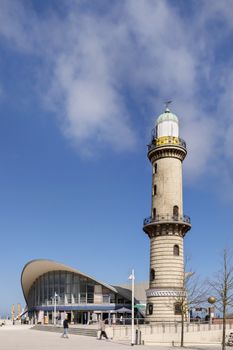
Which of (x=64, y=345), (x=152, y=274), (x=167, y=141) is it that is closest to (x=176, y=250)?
(x=152, y=274)

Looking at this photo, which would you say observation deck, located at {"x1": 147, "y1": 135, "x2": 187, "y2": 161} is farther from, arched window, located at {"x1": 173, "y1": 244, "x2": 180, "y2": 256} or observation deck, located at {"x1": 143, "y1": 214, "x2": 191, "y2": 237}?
arched window, located at {"x1": 173, "y1": 244, "x2": 180, "y2": 256}

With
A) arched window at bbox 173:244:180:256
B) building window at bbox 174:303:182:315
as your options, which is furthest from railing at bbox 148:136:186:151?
building window at bbox 174:303:182:315

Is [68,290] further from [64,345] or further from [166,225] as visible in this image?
[64,345]

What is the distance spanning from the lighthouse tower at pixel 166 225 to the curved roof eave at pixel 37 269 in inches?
839

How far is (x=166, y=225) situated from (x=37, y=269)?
37021 mm

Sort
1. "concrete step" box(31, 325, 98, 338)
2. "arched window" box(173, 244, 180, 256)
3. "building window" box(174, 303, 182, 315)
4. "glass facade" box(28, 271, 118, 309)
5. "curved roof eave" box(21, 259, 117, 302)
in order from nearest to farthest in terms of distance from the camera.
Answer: "concrete step" box(31, 325, 98, 338) < "building window" box(174, 303, 182, 315) < "arched window" box(173, 244, 180, 256) < "glass facade" box(28, 271, 118, 309) < "curved roof eave" box(21, 259, 117, 302)

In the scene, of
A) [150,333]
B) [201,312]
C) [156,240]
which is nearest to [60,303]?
[201,312]

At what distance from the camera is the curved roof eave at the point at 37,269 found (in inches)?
2797

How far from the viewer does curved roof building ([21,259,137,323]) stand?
222 feet

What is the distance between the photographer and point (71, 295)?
A: 7088 centimetres

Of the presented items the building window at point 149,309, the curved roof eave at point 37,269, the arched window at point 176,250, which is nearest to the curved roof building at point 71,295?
the curved roof eave at point 37,269

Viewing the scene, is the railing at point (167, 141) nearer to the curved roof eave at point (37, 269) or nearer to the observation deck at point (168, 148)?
the observation deck at point (168, 148)

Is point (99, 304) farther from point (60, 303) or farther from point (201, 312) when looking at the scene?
point (201, 312)

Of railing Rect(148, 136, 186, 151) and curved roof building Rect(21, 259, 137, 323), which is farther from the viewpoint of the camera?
curved roof building Rect(21, 259, 137, 323)
